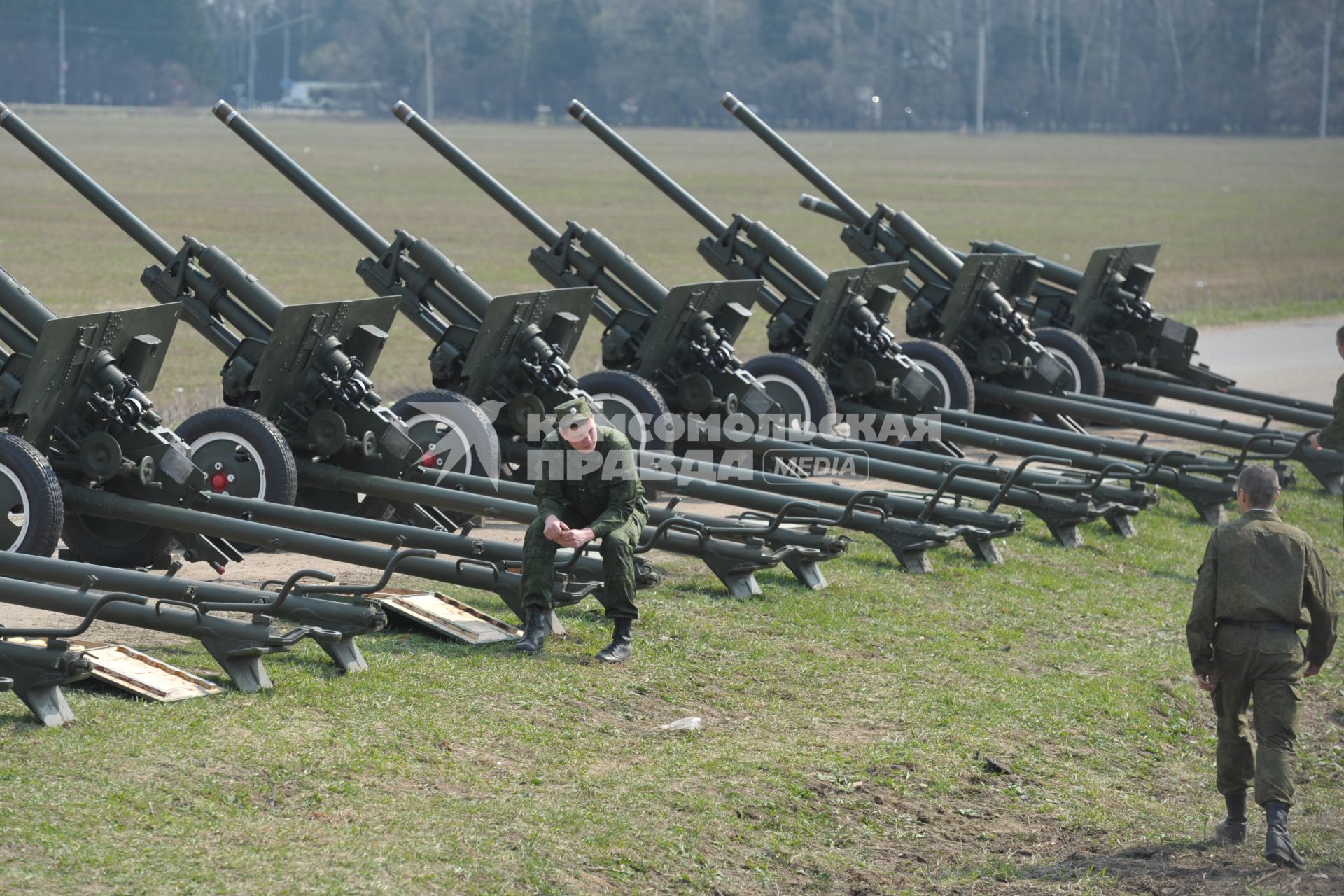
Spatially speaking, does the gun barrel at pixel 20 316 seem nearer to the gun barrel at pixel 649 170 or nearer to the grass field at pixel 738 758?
the grass field at pixel 738 758

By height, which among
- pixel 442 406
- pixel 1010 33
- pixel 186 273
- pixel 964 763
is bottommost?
pixel 964 763

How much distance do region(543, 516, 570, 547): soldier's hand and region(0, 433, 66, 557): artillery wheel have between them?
2.89 metres

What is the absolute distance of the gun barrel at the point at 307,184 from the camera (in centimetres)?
1439

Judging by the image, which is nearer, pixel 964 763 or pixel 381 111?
pixel 964 763

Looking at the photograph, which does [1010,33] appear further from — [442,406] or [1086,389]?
[442,406]

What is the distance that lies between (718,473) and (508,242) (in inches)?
1161

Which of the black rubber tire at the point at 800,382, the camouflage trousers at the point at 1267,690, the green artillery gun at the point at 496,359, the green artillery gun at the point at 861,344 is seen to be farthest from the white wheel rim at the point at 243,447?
the camouflage trousers at the point at 1267,690

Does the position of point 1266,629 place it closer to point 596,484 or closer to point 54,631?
point 596,484

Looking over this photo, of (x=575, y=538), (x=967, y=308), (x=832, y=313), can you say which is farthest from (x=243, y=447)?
(x=967, y=308)

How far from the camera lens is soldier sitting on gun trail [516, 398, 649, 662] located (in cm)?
944

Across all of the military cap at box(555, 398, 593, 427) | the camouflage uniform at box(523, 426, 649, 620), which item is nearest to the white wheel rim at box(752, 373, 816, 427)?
the camouflage uniform at box(523, 426, 649, 620)

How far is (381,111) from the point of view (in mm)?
113188

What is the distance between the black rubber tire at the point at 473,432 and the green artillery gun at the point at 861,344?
4251 mm

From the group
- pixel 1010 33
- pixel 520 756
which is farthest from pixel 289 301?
pixel 1010 33
